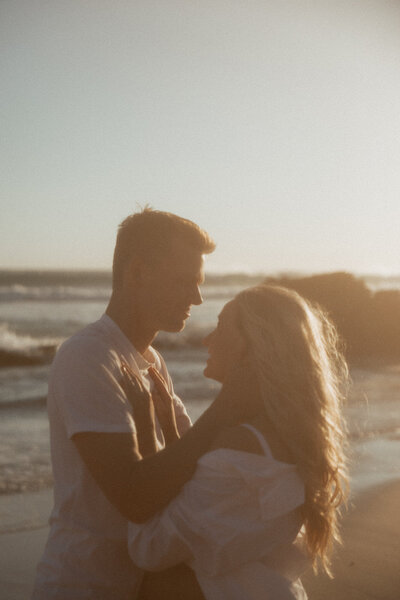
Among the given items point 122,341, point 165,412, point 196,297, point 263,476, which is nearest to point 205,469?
point 263,476

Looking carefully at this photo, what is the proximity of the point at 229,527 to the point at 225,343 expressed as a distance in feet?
2.53

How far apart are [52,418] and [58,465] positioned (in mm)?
187

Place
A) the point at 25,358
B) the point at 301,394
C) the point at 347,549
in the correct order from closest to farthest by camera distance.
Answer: the point at 301,394, the point at 347,549, the point at 25,358

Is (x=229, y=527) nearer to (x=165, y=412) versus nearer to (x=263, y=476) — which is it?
(x=263, y=476)

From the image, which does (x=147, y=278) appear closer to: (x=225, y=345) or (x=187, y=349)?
(x=225, y=345)

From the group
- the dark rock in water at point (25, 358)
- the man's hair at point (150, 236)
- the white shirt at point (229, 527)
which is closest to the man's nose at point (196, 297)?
the man's hair at point (150, 236)

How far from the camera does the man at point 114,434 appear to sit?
2541 millimetres

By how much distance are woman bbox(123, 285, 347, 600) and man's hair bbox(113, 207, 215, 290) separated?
0.39 m

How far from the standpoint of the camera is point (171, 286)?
310cm

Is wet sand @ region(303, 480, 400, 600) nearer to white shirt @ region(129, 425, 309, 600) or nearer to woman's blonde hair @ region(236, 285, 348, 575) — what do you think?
woman's blonde hair @ region(236, 285, 348, 575)

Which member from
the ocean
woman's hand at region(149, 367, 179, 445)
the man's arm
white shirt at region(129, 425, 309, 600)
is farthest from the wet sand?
the man's arm

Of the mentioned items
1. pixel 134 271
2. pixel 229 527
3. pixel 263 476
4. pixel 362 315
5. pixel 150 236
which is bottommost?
Answer: pixel 362 315

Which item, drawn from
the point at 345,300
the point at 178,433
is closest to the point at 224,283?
the point at 345,300

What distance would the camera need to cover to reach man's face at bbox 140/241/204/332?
3.06 meters
